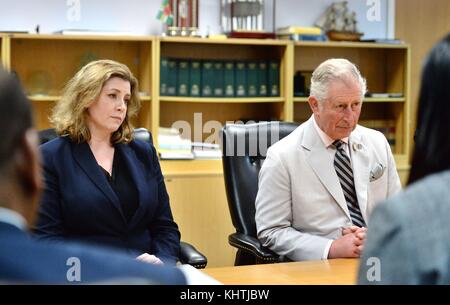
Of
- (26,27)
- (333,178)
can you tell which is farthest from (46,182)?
(26,27)

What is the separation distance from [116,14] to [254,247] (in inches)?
109

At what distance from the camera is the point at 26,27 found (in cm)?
509

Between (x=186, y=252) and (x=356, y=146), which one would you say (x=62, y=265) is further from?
(x=356, y=146)

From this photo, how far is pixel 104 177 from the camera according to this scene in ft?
9.61

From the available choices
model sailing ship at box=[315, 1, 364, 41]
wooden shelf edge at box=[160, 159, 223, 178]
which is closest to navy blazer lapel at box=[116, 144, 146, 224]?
wooden shelf edge at box=[160, 159, 223, 178]

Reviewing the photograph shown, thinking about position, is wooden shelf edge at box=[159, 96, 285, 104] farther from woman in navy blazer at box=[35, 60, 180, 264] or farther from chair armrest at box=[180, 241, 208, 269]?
chair armrest at box=[180, 241, 208, 269]

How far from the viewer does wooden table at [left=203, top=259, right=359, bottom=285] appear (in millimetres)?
2244

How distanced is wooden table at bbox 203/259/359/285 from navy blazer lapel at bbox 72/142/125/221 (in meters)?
0.68

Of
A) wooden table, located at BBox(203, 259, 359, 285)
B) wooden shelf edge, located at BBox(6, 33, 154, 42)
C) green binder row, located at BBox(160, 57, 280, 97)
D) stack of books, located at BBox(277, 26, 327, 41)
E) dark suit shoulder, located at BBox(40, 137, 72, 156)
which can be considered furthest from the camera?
stack of books, located at BBox(277, 26, 327, 41)

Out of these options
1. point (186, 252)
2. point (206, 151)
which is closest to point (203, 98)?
point (206, 151)

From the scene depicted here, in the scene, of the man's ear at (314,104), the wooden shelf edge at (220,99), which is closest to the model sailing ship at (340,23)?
the wooden shelf edge at (220,99)

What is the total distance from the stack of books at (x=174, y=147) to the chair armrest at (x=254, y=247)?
1.82 m

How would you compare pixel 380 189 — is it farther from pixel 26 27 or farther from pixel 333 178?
pixel 26 27
